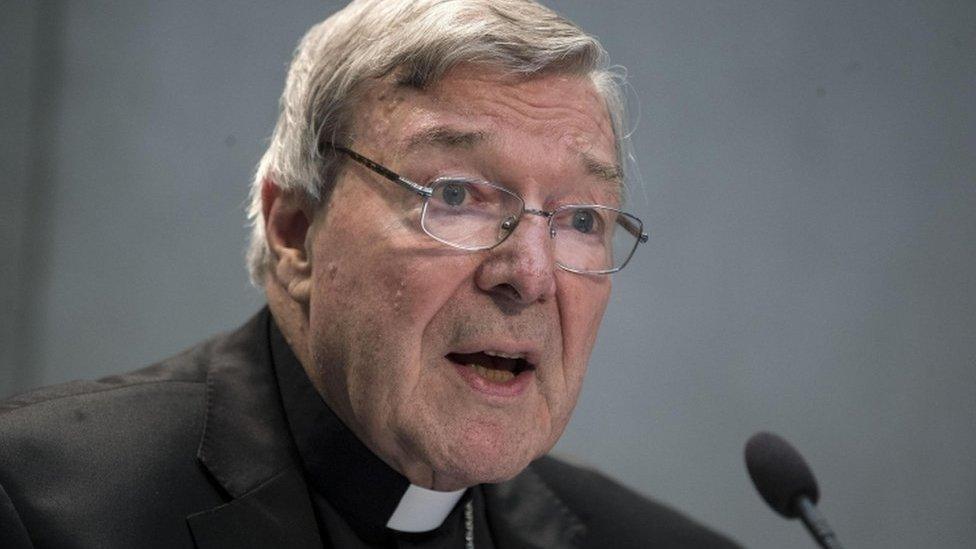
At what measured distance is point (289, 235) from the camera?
192cm

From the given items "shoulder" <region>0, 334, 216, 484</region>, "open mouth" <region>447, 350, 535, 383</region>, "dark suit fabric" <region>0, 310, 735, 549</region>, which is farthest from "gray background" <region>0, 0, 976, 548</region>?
"shoulder" <region>0, 334, 216, 484</region>

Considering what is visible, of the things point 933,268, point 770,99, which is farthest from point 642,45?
point 933,268

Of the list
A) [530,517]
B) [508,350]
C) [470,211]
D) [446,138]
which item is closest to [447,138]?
[446,138]

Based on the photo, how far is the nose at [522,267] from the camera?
5.47 ft

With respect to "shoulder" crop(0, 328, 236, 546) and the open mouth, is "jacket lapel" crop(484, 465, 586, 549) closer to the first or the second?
the open mouth

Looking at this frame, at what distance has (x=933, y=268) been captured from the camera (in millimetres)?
2820

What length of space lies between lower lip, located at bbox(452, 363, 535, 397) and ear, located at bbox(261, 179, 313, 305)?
0.32 meters

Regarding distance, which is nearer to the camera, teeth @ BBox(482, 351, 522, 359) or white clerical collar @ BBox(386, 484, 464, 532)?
teeth @ BBox(482, 351, 522, 359)

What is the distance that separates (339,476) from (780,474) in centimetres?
70

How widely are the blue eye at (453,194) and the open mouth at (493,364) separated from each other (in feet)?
0.73

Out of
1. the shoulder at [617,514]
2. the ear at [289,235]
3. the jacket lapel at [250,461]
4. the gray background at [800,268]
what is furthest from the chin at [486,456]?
the gray background at [800,268]

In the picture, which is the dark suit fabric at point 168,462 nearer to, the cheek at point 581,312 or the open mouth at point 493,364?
the open mouth at point 493,364

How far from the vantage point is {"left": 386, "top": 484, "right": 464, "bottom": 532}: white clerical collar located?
1.91m

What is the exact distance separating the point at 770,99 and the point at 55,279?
5.51 feet
